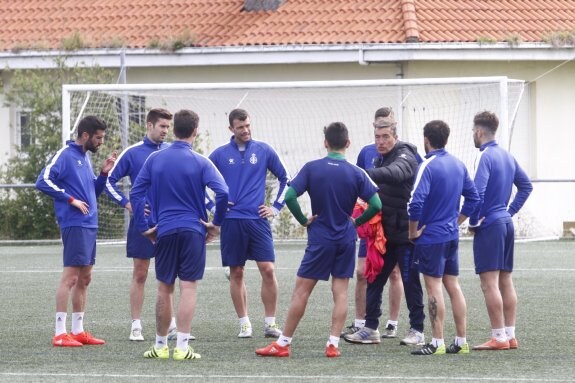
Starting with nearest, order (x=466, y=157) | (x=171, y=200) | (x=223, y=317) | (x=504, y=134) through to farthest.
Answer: (x=171, y=200) → (x=223, y=317) → (x=504, y=134) → (x=466, y=157)

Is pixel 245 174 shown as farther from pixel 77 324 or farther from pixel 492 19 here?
pixel 492 19

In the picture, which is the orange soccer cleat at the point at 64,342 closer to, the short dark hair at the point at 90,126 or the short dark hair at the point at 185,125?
the short dark hair at the point at 90,126

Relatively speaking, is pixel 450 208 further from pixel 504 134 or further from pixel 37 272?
pixel 504 134

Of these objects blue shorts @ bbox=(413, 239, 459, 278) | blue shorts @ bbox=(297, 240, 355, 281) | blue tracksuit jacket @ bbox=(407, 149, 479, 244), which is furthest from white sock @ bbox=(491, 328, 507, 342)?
blue shorts @ bbox=(297, 240, 355, 281)

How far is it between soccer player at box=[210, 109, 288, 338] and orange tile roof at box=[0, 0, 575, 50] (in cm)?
1313

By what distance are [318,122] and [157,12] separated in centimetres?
540

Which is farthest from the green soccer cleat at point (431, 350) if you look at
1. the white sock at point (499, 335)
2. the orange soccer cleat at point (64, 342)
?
the orange soccer cleat at point (64, 342)

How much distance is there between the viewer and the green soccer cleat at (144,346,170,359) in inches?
412

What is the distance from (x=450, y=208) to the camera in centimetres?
1072

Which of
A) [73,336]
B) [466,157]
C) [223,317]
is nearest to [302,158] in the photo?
[466,157]

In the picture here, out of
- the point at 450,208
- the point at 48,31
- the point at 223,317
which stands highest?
the point at 48,31

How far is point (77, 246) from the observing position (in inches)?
449

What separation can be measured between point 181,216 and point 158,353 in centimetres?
107

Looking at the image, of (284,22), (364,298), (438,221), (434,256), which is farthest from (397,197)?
(284,22)
